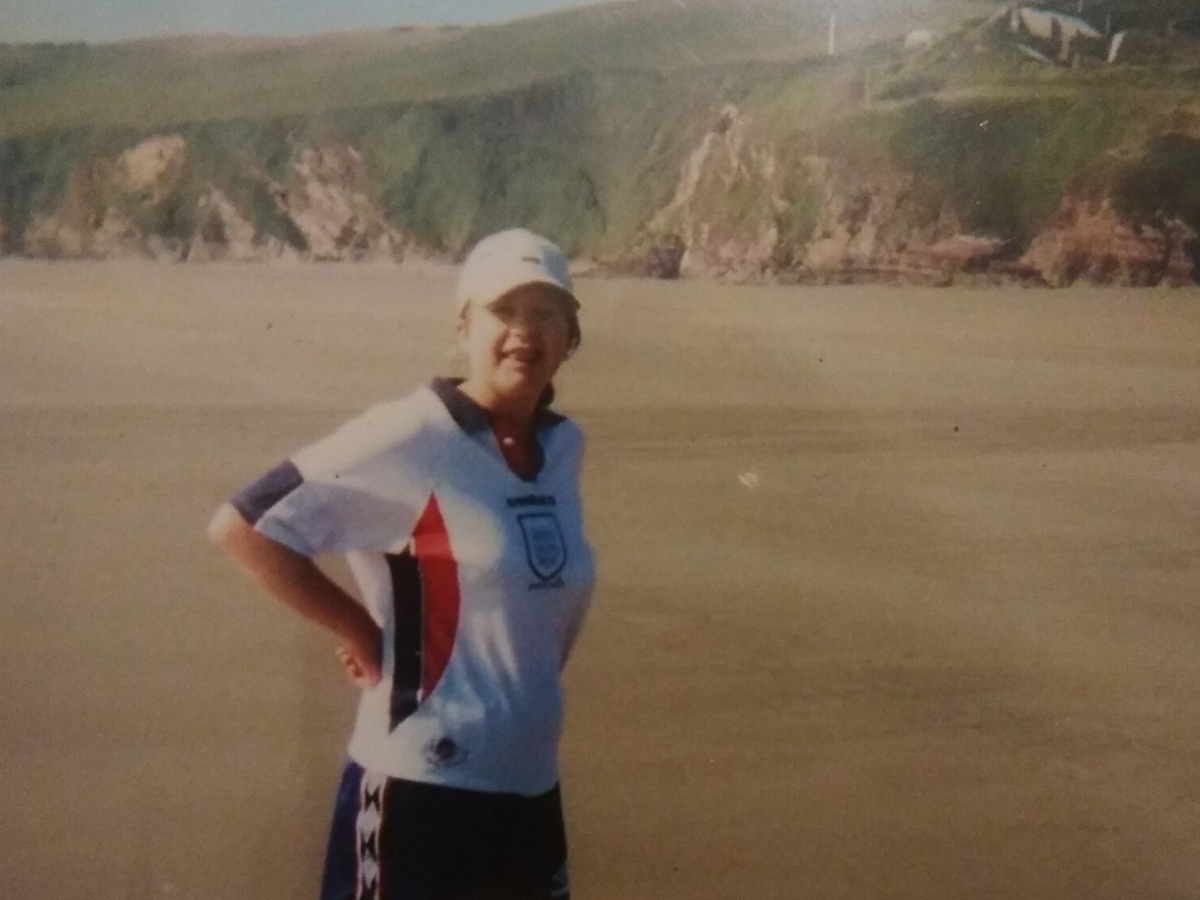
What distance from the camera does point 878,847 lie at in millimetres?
2084

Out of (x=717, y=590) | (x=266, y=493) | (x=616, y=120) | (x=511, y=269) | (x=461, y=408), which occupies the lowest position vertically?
(x=717, y=590)

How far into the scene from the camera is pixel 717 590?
2.08m

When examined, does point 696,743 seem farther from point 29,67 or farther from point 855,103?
point 29,67

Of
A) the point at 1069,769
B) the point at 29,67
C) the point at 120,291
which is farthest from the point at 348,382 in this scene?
the point at 1069,769

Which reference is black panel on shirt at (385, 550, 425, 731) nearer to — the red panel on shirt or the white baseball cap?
the red panel on shirt

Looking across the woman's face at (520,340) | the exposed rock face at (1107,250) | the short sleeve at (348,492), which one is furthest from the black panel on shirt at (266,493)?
the exposed rock face at (1107,250)

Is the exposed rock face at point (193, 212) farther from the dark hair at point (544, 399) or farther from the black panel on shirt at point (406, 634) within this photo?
the black panel on shirt at point (406, 634)

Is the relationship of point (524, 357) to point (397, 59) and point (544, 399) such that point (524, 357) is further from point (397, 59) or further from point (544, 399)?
point (397, 59)

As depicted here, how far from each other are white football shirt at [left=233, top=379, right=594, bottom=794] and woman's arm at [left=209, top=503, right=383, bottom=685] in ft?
0.06

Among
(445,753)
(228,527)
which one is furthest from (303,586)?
(445,753)

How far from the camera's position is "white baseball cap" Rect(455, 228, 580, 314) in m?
1.53

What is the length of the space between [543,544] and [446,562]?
0.11 m

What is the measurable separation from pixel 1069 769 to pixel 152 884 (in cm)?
140

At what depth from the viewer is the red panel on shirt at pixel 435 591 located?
58.4 inches
